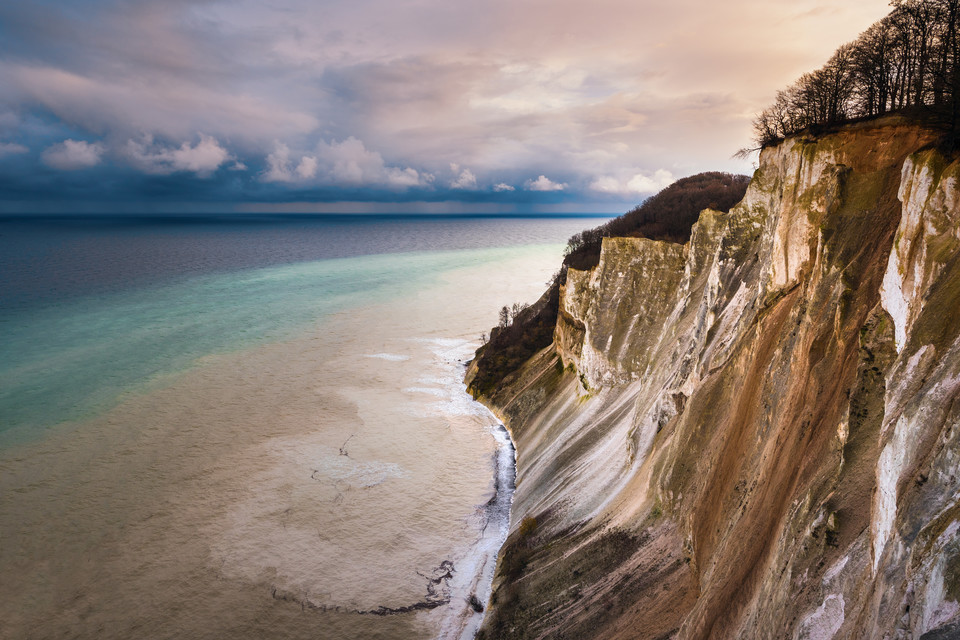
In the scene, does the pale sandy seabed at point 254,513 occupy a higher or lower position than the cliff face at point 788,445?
lower

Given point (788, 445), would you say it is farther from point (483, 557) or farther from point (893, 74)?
point (483, 557)

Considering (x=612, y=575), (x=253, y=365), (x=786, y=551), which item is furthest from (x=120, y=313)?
(x=786, y=551)

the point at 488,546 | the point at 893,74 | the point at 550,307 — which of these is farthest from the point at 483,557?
the point at 550,307

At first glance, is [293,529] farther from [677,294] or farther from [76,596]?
[677,294]

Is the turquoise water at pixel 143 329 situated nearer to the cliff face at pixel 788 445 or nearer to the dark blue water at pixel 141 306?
the dark blue water at pixel 141 306

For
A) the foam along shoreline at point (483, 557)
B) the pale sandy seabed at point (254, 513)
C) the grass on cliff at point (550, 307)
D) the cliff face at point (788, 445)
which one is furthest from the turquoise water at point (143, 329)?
the cliff face at point (788, 445)

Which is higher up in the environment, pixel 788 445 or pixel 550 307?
pixel 788 445

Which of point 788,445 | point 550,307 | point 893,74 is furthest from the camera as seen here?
point 550,307
